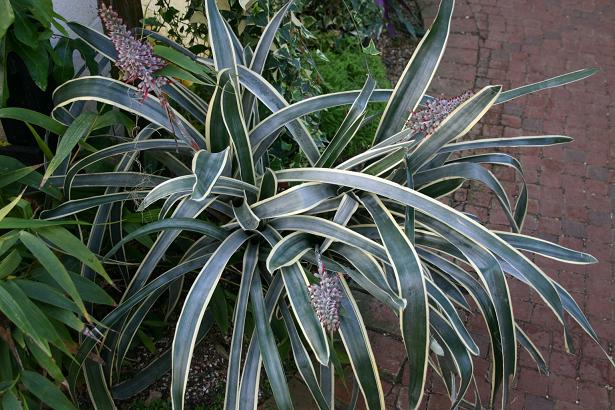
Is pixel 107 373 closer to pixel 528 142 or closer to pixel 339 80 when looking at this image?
pixel 528 142

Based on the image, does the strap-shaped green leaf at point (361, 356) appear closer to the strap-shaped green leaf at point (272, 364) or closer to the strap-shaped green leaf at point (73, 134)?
the strap-shaped green leaf at point (272, 364)

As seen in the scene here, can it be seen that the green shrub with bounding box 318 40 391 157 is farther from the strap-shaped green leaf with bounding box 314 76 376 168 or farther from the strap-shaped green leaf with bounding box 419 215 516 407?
the strap-shaped green leaf with bounding box 419 215 516 407

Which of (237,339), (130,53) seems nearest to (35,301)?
(237,339)

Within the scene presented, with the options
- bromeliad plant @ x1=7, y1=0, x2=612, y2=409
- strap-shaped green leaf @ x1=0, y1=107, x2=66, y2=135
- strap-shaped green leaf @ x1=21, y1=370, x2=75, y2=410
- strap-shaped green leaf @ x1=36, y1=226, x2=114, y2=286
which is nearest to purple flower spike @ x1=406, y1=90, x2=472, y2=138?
bromeliad plant @ x1=7, y1=0, x2=612, y2=409

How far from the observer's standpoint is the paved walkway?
8.50 feet

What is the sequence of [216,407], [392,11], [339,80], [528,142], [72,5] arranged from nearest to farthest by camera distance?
[528,142], [216,407], [72,5], [339,80], [392,11]

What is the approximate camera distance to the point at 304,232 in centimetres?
186

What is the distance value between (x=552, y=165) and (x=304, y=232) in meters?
2.17

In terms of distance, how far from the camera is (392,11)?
14.0 ft

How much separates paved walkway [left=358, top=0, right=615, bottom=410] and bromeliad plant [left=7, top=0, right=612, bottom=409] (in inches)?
22.6

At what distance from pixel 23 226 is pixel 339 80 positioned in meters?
1.96

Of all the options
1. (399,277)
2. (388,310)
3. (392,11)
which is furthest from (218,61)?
(392,11)

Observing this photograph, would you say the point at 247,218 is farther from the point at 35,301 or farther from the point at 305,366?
the point at 35,301

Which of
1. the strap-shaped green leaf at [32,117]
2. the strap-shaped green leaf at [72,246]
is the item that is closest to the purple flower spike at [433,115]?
the strap-shaped green leaf at [72,246]
